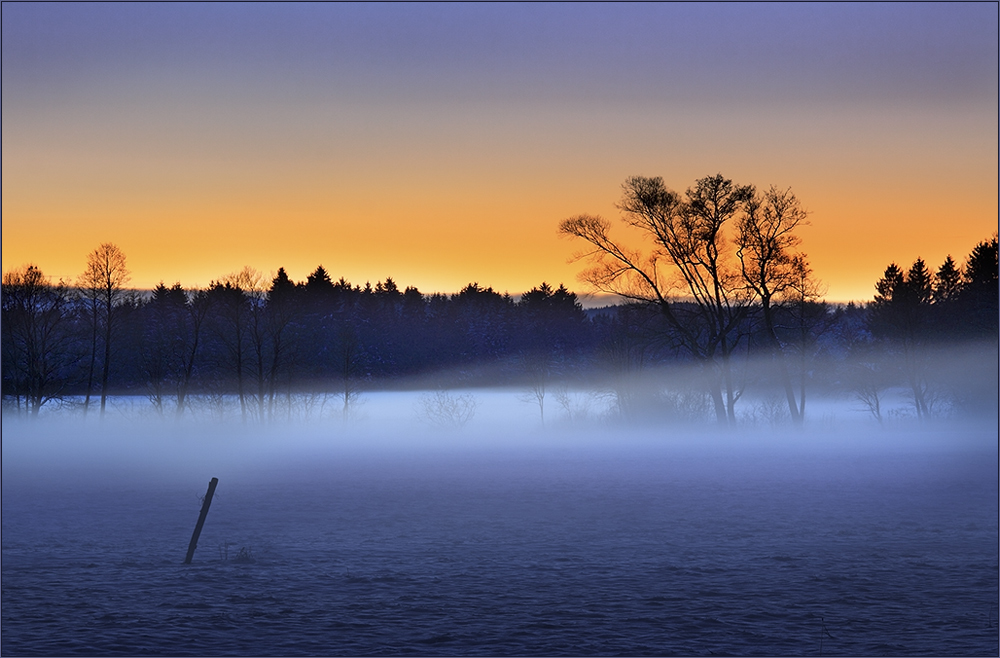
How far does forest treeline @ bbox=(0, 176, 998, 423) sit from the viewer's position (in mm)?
53781

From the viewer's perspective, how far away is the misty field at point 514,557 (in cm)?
1298

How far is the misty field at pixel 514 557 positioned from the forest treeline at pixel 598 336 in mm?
12185

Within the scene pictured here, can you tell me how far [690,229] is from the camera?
5359cm

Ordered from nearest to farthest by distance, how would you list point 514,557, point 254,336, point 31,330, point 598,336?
point 514,557 → point 31,330 → point 254,336 → point 598,336

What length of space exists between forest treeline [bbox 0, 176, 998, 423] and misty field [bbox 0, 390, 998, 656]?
40.0ft

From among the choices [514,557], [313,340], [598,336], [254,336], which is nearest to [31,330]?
[254,336]

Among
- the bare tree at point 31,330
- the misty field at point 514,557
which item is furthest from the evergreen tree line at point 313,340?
the misty field at point 514,557

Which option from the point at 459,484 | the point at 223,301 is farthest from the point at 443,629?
the point at 223,301

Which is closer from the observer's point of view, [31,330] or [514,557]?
[514,557]

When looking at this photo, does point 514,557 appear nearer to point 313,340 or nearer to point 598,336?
point 313,340

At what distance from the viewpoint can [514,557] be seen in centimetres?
1897

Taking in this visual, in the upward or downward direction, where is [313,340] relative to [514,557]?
upward

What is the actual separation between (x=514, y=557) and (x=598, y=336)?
11154 centimetres

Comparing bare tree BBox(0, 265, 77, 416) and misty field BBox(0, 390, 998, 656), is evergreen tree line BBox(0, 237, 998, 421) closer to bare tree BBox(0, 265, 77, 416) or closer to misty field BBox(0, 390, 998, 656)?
bare tree BBox(0, 265, 77, 416)
